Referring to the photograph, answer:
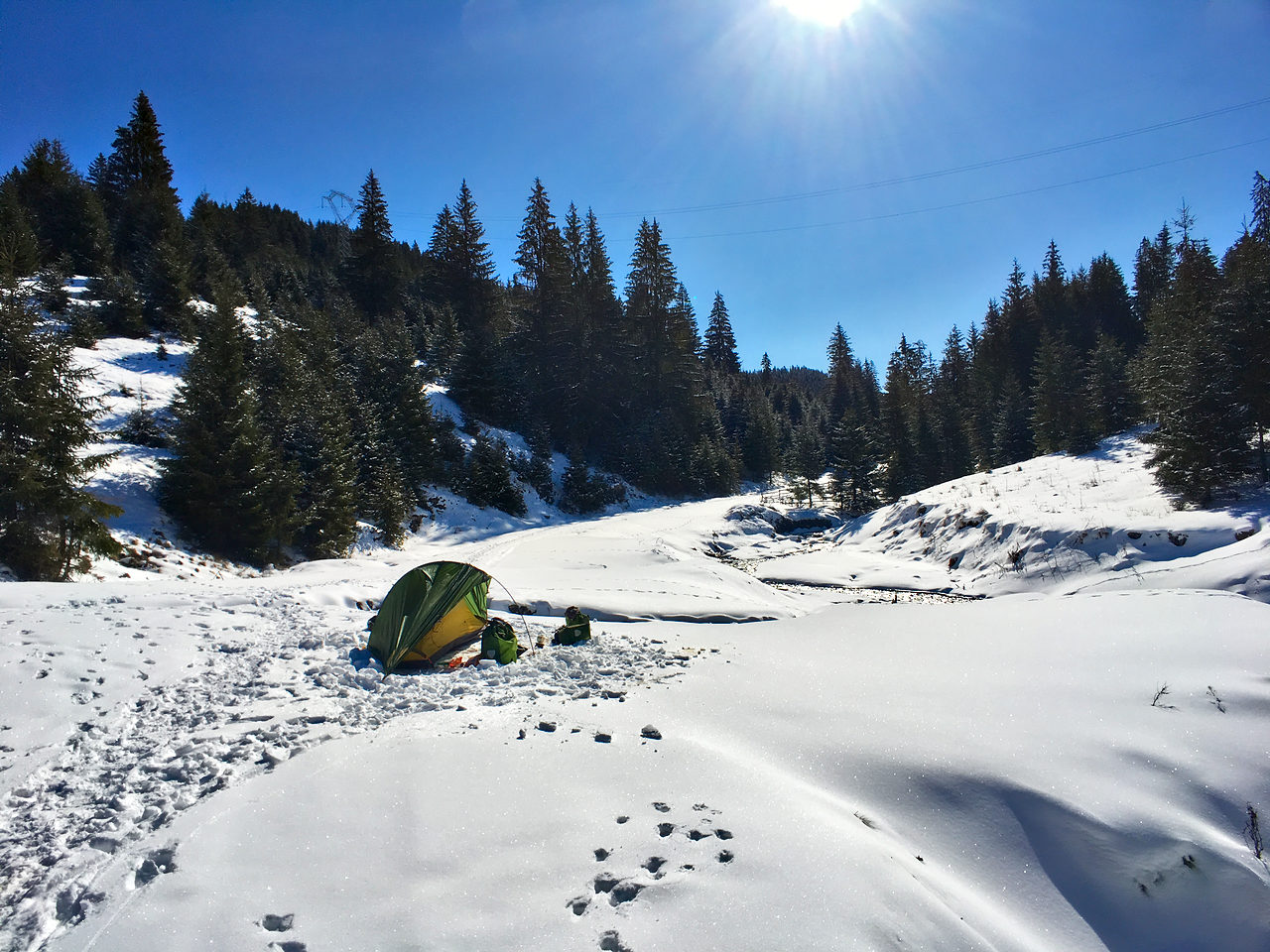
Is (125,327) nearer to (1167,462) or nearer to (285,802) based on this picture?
(285,802)

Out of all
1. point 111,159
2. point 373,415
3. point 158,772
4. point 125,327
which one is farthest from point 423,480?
point 111,159

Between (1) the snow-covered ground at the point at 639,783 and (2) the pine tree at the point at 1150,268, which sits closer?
(1) the snow-covered ground at the point at 639,783

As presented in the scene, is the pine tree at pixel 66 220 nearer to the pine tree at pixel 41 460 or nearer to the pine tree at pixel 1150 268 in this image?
the pine tree at pixel 41 460

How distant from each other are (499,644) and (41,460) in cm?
1031

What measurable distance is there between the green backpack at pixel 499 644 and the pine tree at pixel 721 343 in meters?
71.1

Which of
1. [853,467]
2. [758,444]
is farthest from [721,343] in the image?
[853,467]

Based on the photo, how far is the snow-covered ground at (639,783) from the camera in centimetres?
290

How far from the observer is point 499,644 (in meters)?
7.57

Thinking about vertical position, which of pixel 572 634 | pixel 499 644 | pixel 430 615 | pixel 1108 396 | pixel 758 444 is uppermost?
pixel 758 444

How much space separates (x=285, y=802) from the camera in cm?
378

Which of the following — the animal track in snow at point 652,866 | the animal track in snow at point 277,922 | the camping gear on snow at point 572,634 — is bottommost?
the animal track in snow at point 652,866

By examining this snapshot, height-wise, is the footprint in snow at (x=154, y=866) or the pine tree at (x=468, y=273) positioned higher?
the pine tree at (x=468, y=273)

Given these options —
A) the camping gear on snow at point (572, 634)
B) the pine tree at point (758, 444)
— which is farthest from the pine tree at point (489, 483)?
the pine tree at point (758, 444)

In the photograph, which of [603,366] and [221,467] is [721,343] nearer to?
[603,366]
